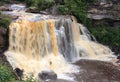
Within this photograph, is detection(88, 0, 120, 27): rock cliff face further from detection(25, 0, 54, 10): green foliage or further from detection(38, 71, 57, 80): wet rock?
detection(38, 71, 57, 80): wet rock

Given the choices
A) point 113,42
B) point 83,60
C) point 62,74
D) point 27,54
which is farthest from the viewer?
point 113,42

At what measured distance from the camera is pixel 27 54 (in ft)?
46.9

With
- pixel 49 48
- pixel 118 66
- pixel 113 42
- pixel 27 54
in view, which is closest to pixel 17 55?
pixel 27 54

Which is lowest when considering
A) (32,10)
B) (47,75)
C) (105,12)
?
(47,75)

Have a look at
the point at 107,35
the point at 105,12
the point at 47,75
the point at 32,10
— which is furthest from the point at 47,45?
the point at 105,12

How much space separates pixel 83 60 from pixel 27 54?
281cm

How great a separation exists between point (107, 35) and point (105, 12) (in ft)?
4.21

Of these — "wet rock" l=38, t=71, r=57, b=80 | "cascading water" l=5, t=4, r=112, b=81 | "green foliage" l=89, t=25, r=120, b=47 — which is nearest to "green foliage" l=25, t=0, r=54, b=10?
"cascading water" l=5, t=4, r=112, b=81

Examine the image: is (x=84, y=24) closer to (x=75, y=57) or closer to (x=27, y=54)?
(x=75, y=57)

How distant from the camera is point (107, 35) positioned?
1731 centimetres

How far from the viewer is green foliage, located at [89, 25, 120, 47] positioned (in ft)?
56.4

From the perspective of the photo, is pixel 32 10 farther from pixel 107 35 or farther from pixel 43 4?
pixel 107 35

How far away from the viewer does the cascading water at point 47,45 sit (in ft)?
45.4

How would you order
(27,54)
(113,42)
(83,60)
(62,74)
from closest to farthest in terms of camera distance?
(62,74)
(27,54)
(83,60)
(113,42)
